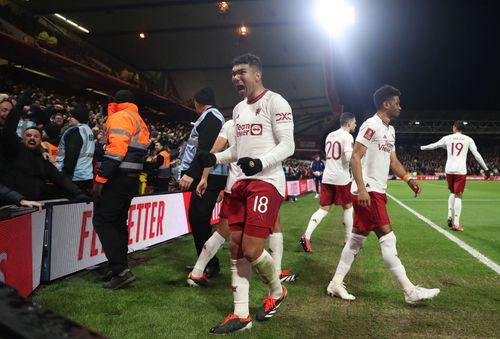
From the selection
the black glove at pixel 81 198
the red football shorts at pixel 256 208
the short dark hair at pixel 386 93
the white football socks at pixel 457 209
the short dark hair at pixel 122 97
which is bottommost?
the white football socks at pixel 457 209

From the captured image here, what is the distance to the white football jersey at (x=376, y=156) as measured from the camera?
411cm

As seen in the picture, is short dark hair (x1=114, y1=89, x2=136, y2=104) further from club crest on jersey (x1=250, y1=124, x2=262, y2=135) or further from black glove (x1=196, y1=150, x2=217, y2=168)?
club crest on jersey (x1=250, y1=124, x2=262, y2=135)

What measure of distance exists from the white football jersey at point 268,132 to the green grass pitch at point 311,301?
49.3 inches

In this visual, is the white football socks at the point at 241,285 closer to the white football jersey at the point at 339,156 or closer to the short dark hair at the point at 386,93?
the short dark hair at the point at 386,93

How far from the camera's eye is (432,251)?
6.49 m

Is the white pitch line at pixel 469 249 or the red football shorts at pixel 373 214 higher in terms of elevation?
the red football shorts at pixel 373 214

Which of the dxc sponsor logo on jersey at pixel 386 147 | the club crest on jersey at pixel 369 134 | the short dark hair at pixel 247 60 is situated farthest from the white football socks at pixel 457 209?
the short dark hair at pixel 247 60

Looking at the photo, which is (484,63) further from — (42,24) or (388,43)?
(42,24)

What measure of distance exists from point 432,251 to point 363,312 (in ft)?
11.0

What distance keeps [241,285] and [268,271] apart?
0.25m

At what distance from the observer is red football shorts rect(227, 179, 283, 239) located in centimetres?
316

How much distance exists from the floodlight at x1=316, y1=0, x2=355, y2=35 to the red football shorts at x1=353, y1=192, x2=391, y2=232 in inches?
582

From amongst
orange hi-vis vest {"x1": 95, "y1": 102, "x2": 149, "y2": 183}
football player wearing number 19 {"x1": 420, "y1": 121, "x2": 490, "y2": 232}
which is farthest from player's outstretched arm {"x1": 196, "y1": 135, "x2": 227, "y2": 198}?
football player wearing number 19 {"x1": 420, "y1": 121, "x2": 490, "y2": 232}

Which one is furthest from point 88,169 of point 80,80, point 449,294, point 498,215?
point 80,80
